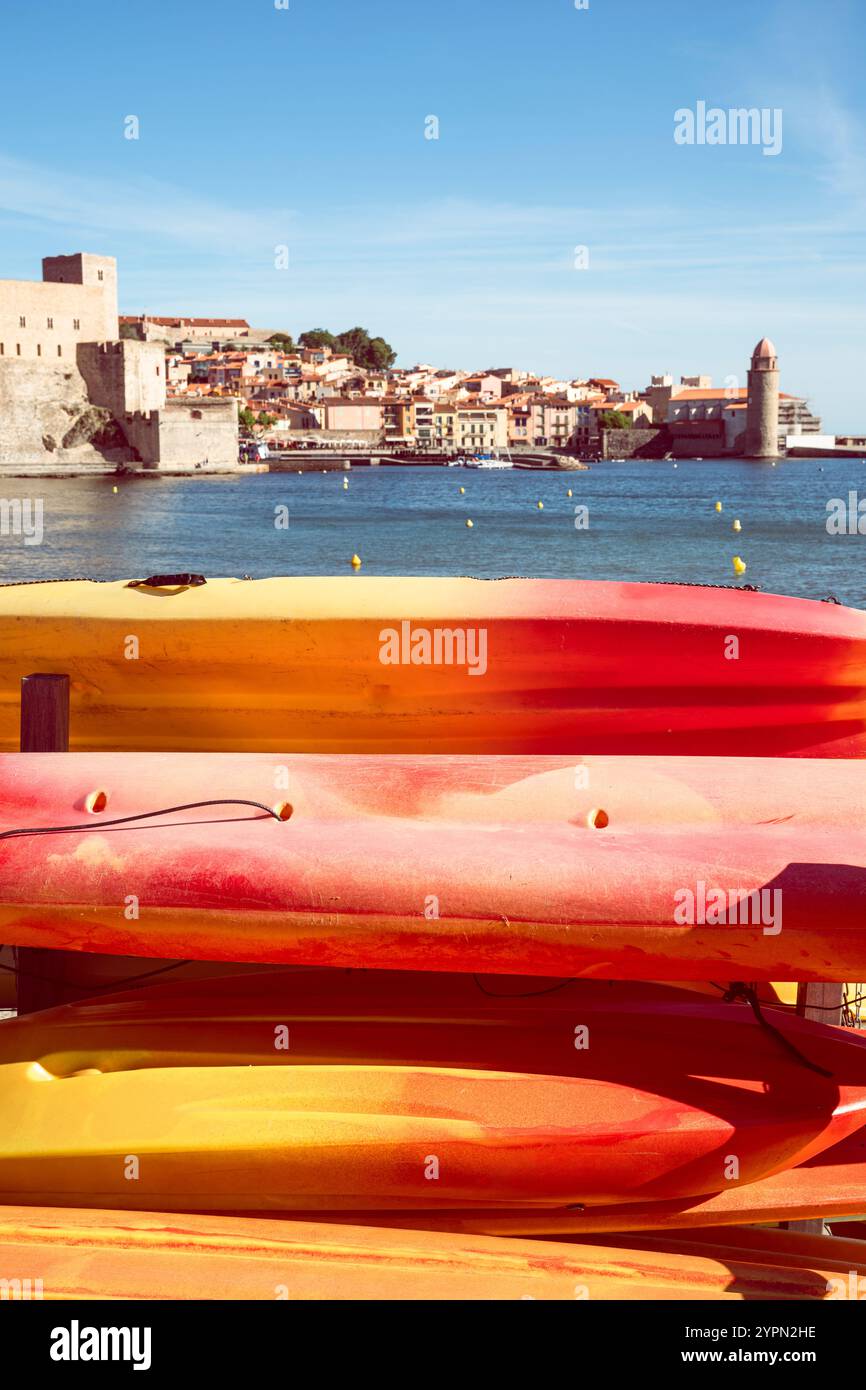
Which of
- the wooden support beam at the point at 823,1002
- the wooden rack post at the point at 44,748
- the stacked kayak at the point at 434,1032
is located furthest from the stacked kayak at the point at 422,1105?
the wooden rack post at the point at 44,748

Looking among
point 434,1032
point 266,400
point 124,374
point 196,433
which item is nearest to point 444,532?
point 434,1032

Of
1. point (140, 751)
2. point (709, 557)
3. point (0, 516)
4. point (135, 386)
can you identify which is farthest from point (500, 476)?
point (140, 751)

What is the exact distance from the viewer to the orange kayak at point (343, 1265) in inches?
99.0

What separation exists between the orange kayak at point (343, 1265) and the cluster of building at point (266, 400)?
69.9 metres

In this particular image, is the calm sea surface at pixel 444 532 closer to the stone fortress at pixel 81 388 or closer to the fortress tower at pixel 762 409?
the stone fortress at pixel 81 388

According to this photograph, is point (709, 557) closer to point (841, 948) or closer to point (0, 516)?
point (0, 516)

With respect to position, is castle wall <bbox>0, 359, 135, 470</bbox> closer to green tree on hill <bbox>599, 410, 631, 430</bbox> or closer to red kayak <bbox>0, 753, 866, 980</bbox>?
green tree on hill <bbox>599, 410, 631, 430</bbox>

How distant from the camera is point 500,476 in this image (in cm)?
8075

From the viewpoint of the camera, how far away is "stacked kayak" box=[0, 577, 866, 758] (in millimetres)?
3938

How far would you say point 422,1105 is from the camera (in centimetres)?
289
